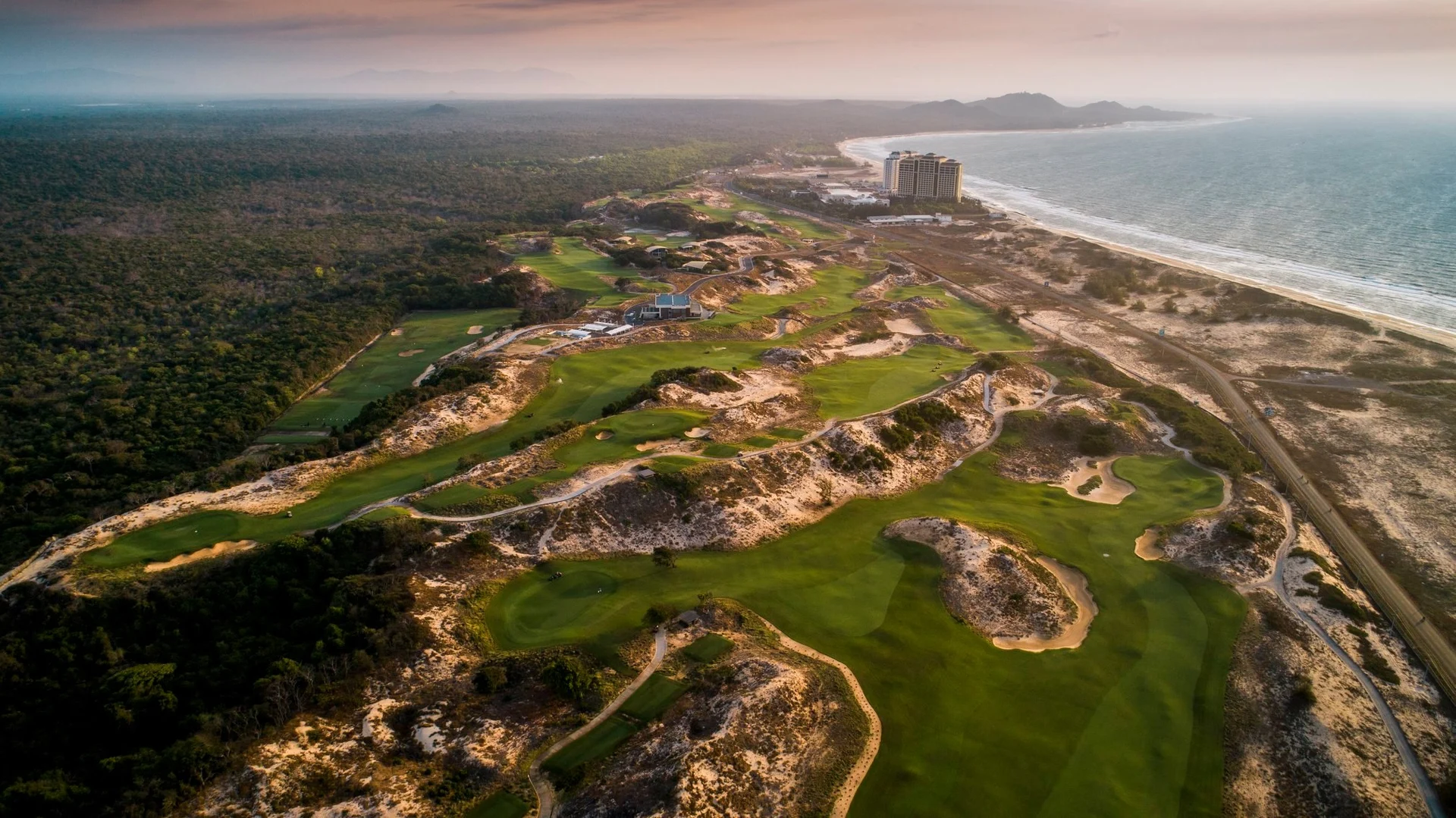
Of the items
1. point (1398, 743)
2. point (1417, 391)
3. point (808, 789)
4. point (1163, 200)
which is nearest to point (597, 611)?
point (808, 789)

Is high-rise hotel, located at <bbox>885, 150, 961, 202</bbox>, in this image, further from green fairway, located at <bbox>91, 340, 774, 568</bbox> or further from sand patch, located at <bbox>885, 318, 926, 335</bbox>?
green fairway, located at <bbox>91, 340, 774, 568</bbox>

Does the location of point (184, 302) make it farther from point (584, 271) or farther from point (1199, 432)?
point (1199, 432)

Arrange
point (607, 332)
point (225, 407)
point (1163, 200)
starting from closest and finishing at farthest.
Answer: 1. point (225, 407)
2. point (607, 332)
3. point (1163, 200)

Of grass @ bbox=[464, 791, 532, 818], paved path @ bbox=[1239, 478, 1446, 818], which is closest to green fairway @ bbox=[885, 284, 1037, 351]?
paved path @ bbox=[1239, 478, 1446, 818]

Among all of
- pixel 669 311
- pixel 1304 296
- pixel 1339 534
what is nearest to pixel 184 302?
pixel 669 311

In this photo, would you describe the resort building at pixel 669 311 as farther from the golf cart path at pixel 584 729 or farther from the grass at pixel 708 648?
the grass at pixel 708 648

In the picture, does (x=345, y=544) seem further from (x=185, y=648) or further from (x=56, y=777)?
(x=56, y=777)
